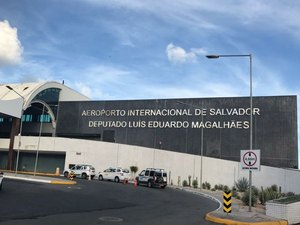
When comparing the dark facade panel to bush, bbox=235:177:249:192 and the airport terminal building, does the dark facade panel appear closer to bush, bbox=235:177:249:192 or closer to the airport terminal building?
the airport terminal building

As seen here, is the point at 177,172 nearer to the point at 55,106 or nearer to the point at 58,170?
the point at 58,170

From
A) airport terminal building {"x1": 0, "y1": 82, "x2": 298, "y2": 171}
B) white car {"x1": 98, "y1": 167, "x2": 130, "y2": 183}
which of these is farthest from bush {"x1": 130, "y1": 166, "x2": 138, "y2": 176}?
airport terminal building {"x1": 0, "y1": 82, "x2": 298, "y2": 171}

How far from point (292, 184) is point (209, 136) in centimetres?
1730

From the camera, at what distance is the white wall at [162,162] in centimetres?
4878

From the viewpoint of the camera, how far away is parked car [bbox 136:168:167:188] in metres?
39.5

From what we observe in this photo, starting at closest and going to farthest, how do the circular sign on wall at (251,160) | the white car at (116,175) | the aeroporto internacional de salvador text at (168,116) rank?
the circular sign on wall at (251,160) < the white car at (116,175) < the aeroporto internacional de salvador text at (168,116)

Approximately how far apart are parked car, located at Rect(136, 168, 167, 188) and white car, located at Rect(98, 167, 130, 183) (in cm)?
371

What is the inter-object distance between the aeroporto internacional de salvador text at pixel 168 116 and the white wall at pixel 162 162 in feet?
34.2

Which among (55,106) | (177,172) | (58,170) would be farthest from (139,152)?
Result: (55,106)

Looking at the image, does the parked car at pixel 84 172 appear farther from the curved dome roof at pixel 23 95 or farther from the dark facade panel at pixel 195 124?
the dark facade panel at pixel 195 124

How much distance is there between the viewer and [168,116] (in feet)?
212

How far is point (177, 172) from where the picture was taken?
52625 mm

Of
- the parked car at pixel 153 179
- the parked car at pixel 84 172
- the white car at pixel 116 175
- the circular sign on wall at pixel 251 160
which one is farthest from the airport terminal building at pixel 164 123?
the circular sign on wall at pixel 251 160

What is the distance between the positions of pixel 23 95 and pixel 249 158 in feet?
179
